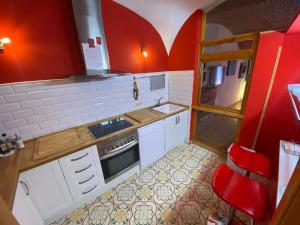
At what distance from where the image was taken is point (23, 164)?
3.75ft

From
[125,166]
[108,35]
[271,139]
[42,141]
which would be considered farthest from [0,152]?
[271,139]

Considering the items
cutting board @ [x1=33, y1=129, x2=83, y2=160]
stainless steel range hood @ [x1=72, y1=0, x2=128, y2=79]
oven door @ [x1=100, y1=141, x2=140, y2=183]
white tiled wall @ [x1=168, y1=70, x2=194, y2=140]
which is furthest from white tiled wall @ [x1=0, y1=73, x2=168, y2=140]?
white tiled wall @ [x1=168, y1=70, x2=194, y2=140]

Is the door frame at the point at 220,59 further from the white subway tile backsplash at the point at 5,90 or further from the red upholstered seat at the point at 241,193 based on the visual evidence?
the white subway tile backsplash at the point at 5,90

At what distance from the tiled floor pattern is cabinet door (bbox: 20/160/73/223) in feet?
0.65

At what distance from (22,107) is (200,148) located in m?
2.73

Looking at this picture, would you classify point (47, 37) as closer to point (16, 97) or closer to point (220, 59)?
point (16, 97)

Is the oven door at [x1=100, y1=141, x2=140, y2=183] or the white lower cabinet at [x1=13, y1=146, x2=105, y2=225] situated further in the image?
the oven door at [x1=100, y1=141, x2=140, y2=183]

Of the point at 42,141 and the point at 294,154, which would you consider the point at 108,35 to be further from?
the point at 294,154

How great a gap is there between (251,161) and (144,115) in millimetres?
1437

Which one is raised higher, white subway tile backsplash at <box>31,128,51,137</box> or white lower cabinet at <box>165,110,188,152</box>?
white subway tile backsplash at <box>31,128,51,137</box>

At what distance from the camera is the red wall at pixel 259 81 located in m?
1.52

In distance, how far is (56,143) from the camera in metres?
1.44

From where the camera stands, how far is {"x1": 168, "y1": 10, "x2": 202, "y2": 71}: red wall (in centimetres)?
207

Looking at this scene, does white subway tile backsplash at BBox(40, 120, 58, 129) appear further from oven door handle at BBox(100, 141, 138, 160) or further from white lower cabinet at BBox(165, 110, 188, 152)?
white lower cabinet at BBox(165, 110, 188, 152)
